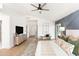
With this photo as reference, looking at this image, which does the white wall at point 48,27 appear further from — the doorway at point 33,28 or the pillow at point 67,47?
the pillow at point 67,47

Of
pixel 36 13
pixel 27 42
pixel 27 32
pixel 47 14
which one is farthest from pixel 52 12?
pixel 27 42

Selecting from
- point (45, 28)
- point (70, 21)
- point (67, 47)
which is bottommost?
point (67, 47)

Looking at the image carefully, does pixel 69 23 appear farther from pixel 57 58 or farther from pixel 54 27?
pixel 57 58

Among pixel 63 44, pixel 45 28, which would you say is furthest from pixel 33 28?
pixel 63 44

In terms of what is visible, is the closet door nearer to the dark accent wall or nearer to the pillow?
the dark accent wall

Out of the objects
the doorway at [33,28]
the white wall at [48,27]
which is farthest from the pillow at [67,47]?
the doorway at [33,28]

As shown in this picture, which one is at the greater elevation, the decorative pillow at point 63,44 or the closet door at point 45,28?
the closet door at point 45,28

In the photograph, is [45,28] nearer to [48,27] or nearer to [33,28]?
[48,27]

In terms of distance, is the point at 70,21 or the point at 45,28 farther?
the point at 70,21

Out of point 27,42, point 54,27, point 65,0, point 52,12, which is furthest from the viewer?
point 27,42

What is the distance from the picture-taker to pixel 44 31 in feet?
4.93

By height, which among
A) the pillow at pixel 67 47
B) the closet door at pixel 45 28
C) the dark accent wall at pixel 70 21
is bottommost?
the pillow at pixel 67 47

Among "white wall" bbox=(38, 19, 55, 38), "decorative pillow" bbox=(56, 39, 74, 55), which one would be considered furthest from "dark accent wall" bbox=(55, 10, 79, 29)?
"decorative pillow" bbox=(56, 39, 74, 55)

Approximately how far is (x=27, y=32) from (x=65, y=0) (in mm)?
813
